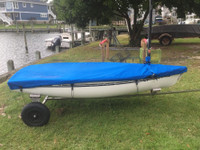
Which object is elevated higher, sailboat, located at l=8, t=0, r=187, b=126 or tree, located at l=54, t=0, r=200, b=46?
tree, located at l=54, t=0, r=200, b=46

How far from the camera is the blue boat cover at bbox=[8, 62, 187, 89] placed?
12.2ft

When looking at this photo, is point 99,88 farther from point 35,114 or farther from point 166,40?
point 166,40

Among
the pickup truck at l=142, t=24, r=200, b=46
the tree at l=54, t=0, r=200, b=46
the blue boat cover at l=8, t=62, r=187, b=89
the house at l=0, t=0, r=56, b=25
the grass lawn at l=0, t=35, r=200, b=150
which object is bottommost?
the grass lawn at l=0, t=35, r=200, b=150

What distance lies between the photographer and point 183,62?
379 inches

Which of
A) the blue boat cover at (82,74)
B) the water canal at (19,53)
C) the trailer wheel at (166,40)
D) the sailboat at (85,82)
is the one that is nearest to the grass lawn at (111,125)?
the sailboat at (85,82)

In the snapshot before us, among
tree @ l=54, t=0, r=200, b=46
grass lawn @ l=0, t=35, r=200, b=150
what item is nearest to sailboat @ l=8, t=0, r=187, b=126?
grass lawn @ l=0, t=35, r=200, b=150

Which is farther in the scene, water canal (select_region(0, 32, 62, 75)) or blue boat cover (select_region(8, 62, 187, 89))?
water canal (select_region(0, 32, 62, 75))

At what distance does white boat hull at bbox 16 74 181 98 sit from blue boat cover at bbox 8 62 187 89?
119 mm

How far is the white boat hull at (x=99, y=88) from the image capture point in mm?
→ 3842

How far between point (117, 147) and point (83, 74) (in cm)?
171

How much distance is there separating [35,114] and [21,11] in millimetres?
65122

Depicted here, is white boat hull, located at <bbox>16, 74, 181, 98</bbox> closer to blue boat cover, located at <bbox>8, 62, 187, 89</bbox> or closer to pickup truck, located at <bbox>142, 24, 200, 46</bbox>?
blue boat cover, located at <bbox>8, 62, 187, 89</bbox>

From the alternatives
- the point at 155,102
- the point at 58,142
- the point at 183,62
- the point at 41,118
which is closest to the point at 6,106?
the point at 41,118

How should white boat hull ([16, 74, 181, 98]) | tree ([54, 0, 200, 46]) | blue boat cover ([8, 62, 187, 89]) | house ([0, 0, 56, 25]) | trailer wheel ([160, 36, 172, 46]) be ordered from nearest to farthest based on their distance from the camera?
blue boat cover ([8, 62, 187, 89]) < white boat hull ([16, 74, 181, 98]) < tree ([54, 0, 200, 46]) < trailer wheel ([160, 36, 172, 46]) < house ([0, 0, 56, 25])
